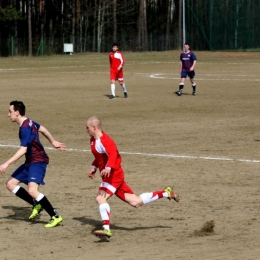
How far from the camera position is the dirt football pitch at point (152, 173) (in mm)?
9898

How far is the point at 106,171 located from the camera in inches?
391

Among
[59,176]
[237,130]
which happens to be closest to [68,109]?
[237,130]

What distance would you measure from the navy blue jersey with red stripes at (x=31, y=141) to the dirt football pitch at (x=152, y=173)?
0.94m

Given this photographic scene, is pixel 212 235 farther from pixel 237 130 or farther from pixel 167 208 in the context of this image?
pixel 237 130

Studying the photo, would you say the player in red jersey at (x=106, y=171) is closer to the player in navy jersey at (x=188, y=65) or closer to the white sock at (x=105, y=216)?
the white sock at (x=105, y=216)

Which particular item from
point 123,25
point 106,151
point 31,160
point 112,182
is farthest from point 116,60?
point 123,25

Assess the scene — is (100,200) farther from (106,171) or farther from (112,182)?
(106,171)

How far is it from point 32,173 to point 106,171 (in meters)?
1.44

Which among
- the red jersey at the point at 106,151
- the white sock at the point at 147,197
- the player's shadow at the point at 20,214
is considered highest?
the red jersey at the point at 106,151

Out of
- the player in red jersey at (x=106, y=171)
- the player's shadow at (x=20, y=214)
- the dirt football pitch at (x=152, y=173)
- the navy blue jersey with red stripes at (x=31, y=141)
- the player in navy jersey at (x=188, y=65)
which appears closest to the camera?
the dirt football pitch at (x=152, y=173)

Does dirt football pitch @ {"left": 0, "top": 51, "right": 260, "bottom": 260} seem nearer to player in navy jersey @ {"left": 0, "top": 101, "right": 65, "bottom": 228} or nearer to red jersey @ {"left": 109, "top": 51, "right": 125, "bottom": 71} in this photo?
player in navy jersey @ {"left": 0, "top": 101, "right": 65, "bottom": 228}

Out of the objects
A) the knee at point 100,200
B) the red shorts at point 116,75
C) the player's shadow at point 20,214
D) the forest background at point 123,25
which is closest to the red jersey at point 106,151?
the knee at point 100,200

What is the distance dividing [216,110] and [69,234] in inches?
648

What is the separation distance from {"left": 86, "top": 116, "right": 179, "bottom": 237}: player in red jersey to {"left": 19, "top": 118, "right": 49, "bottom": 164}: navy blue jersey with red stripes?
93cm
